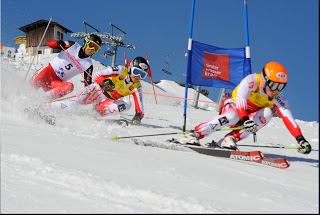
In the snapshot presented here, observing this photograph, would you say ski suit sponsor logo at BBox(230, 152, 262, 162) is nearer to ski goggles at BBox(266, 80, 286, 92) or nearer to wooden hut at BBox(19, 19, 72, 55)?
ski goggles at BBox(266, 80, 286, 92)

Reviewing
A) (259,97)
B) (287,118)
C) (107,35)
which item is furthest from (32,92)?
(107,35)

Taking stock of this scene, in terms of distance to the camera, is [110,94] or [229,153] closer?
[229,153]

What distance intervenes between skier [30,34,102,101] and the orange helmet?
11.7ft

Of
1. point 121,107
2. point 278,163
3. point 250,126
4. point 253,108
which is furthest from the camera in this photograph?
point 121,107

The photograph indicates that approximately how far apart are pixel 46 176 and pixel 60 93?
481 cm

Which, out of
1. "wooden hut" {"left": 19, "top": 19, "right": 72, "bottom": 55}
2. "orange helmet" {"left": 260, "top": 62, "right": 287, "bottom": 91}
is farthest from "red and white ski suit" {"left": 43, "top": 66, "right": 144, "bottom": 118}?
"wooden hut" {"left": 19, "top": 19, "right": 72, "bottom": 55}

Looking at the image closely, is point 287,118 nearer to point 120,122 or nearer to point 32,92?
point 120,122

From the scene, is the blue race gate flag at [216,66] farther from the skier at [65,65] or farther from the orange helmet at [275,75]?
the orange helmet at [275,75]

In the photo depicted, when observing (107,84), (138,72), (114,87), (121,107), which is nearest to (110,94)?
(114,87)

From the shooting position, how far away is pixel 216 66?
8.00 m

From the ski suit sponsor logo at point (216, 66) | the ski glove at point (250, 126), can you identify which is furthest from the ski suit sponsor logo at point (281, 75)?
the ski suit sponsor logo at point (216, 66)

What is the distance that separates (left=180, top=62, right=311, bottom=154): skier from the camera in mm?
4363

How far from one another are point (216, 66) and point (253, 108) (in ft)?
10.8

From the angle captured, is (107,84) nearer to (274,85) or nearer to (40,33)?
(274,85)
